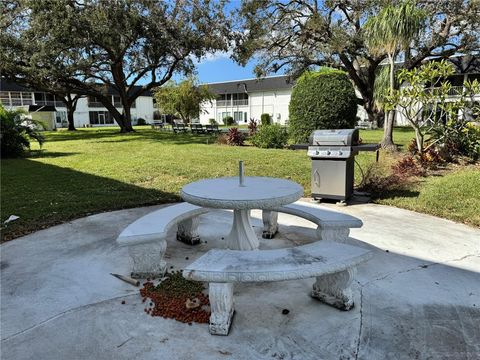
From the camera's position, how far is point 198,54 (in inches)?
768

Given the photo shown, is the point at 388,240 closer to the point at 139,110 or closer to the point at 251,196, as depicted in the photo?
the point at 251,196

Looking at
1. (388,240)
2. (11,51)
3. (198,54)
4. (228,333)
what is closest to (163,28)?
(198,54)

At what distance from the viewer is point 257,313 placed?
2764 mm

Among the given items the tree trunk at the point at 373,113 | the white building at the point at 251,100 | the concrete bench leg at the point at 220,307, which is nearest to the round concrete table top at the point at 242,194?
the concrete bench leg at the point at 220,307

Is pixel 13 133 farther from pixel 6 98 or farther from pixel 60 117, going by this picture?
pixel 60 117

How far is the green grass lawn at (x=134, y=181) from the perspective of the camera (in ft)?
18.7

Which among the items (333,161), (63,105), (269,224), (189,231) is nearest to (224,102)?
(63,105)

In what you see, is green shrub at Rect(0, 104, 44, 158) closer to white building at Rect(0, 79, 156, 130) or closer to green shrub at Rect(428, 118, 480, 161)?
green shrub at Rect(428, 118, 480, 161)

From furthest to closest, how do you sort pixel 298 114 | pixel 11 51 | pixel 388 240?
pixel 11 51
pixel 298 114
pixel 388 240

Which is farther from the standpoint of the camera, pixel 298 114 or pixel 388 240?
pixel 298 114

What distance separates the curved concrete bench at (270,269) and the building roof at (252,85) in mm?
40877

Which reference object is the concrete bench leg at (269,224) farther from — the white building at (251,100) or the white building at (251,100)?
the white building at (251,100)

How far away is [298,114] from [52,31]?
40.6ft

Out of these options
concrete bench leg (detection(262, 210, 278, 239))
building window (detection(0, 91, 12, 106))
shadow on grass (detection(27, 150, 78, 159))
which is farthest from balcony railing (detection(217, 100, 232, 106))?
concrete bench leg (detection(262, 210, 278, 239))
